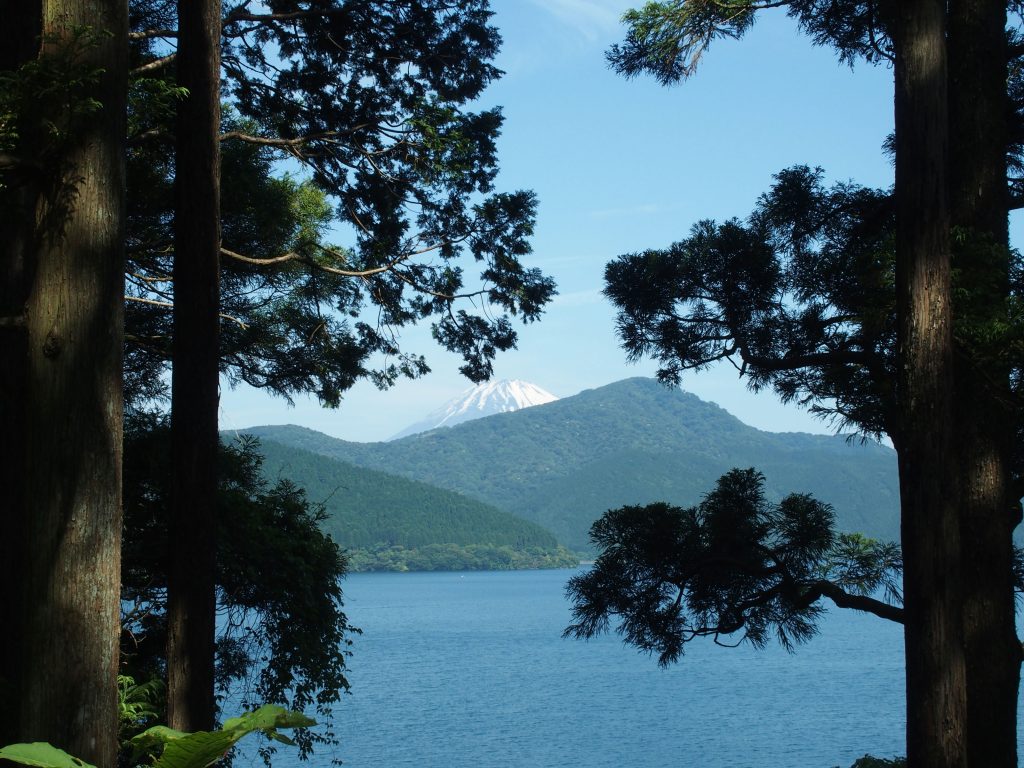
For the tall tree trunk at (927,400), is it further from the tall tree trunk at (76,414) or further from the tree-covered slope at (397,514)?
the tree-covered slope at (397,514)

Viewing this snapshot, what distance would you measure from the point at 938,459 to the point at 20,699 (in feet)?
12.4

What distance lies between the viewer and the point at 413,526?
12112 centimetres

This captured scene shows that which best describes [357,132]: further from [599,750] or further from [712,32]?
[599,750]

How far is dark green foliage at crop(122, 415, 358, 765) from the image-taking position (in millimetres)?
6715

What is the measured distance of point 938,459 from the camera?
4469mm

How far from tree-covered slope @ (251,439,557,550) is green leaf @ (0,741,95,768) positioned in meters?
106

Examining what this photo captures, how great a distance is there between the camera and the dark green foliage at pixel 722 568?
265 inches

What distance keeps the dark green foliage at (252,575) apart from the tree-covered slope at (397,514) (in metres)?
99.7

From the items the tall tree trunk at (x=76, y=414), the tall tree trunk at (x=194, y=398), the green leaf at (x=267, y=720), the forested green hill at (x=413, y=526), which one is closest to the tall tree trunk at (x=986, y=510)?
the tall tree trunk at (x=194, y=398)

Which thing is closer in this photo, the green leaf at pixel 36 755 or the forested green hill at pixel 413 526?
the green leaf at pixel 36 755

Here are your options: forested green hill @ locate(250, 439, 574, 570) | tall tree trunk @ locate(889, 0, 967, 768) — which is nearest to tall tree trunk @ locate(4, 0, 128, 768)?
tall tree trunk @ locate(889, 0, 967, 768)

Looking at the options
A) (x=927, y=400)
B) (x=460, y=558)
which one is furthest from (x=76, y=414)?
(x=460, y=558)

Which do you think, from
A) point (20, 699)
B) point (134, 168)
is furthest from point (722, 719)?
point (20, 699)

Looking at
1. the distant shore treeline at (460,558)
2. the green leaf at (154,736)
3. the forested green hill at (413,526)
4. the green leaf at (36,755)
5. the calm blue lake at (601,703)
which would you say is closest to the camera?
the green leaf at (36,755)
